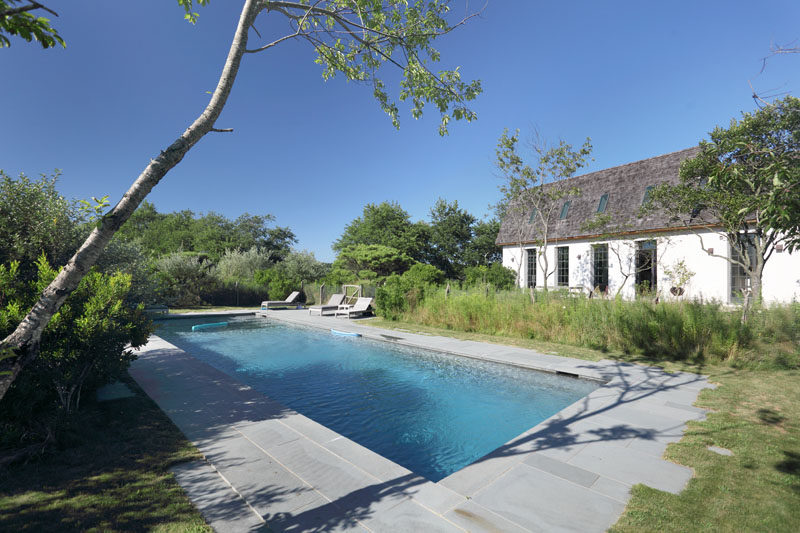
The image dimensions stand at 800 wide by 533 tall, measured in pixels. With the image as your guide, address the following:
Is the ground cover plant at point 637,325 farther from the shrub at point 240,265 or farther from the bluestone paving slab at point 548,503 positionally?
the shrub at point 240,265

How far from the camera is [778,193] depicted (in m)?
1.74

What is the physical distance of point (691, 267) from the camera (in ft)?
43.1

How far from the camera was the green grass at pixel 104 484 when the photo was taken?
210 centimetres

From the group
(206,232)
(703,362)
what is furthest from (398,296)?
(206,232)

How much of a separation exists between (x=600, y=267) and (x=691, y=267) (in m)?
3.30

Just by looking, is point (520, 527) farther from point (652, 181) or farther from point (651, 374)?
point (652, 181)

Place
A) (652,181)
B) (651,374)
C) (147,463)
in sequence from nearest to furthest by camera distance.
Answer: (147,463) < (651,374) < (652,181)

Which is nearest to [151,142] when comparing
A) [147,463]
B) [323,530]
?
[147,463]

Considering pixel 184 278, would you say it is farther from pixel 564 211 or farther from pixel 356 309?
pixel 564 211

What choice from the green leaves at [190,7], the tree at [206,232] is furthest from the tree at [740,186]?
the tree at [206,232]

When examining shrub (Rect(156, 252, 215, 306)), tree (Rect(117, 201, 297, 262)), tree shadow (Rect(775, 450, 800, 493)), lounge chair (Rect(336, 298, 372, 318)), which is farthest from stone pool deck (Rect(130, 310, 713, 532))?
tree (Rect(117, 201, 297, 262))

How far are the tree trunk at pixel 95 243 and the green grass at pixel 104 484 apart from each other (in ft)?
3.93

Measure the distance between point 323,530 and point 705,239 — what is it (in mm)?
16408

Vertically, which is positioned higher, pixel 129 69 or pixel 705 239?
pixel 129 69
